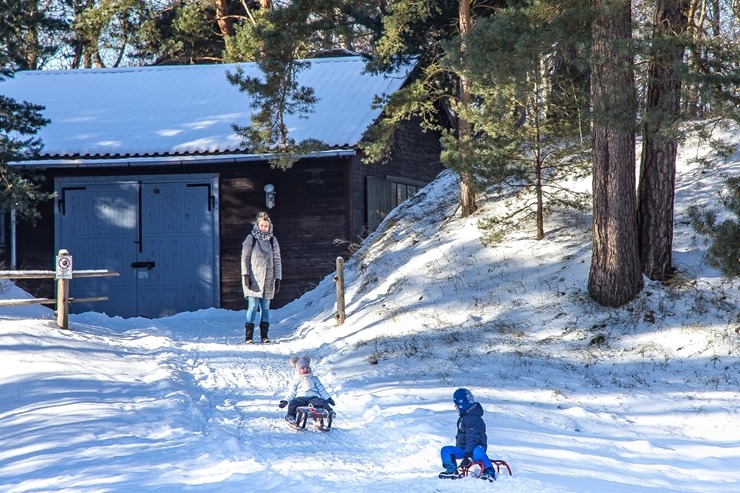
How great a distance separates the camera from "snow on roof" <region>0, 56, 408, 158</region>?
19.4m

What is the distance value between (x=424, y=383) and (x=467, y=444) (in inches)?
140

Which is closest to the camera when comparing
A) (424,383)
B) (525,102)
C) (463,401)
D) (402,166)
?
(463,401)

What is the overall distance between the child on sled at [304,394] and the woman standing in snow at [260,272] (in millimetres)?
5259

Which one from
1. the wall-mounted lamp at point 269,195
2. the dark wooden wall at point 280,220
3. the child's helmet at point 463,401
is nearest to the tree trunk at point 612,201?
the child's helmet at point 463,401

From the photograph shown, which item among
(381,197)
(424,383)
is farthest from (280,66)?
(424,383)

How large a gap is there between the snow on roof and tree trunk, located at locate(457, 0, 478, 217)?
243 cm

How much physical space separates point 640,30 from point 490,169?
12.2ft

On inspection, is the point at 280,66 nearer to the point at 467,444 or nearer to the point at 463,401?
the point at 463,401

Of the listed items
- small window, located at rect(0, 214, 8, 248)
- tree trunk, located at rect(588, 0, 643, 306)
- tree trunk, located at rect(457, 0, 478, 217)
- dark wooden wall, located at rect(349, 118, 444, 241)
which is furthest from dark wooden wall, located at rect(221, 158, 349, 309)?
tree trunk, located at rect(588, 0, 643, 306)

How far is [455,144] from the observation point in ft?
46.3

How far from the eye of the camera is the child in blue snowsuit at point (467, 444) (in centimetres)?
597

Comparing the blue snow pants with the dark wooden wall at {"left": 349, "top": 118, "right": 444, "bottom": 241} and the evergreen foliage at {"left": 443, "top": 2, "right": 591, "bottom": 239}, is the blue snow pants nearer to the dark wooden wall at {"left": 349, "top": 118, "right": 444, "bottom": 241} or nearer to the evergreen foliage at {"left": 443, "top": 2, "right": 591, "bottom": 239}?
the evergreen foliage at {"left": 443, "top": 2, "right": 591, "bottom": 239}

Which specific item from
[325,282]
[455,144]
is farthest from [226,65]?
[455,144]

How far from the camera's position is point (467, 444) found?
6125 mm
